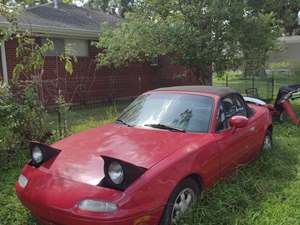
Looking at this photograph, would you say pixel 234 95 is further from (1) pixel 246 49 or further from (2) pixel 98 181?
(1) pixel 246 49

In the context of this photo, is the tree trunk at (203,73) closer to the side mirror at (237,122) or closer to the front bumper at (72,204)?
the side mirror at (237,122)

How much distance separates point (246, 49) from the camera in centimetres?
1116

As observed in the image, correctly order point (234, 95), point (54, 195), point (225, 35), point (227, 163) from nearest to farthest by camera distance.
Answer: point (54, 195), point (227, 163), point (234, 95), point (225, 35)

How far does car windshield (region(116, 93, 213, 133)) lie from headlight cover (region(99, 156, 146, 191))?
1.27 m

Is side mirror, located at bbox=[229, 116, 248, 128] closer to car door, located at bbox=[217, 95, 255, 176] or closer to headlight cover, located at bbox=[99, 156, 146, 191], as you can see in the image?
car door, located at bbox=[217, 95, 255, 176]

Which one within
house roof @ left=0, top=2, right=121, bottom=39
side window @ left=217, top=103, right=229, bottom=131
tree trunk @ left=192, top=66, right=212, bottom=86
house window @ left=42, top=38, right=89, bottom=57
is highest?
house roof @ left=0, top=2, right=121, bottom=39

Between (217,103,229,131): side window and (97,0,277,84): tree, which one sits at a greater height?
(97,0,277,84): tree

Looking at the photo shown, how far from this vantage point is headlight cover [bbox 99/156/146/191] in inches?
125

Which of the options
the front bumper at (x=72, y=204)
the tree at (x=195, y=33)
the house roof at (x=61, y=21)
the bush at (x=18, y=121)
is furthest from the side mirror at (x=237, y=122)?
the house roof at (x=61, y=21)

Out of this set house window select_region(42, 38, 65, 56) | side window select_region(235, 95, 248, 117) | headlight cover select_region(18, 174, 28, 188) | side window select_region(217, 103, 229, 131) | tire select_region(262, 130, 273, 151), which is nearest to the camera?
headlight cover select_region(18, 174, 28, 188)

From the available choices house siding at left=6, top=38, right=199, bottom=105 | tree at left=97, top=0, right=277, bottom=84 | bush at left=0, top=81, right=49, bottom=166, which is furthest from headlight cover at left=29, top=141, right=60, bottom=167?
tree at left=97, top=0, right=277, bottom=84

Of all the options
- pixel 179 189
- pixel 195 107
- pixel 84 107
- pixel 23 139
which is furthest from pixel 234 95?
pixel 84 107

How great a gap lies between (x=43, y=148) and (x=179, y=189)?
4.98ft

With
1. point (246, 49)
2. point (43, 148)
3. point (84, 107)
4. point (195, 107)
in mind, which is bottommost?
point (84, 107)
